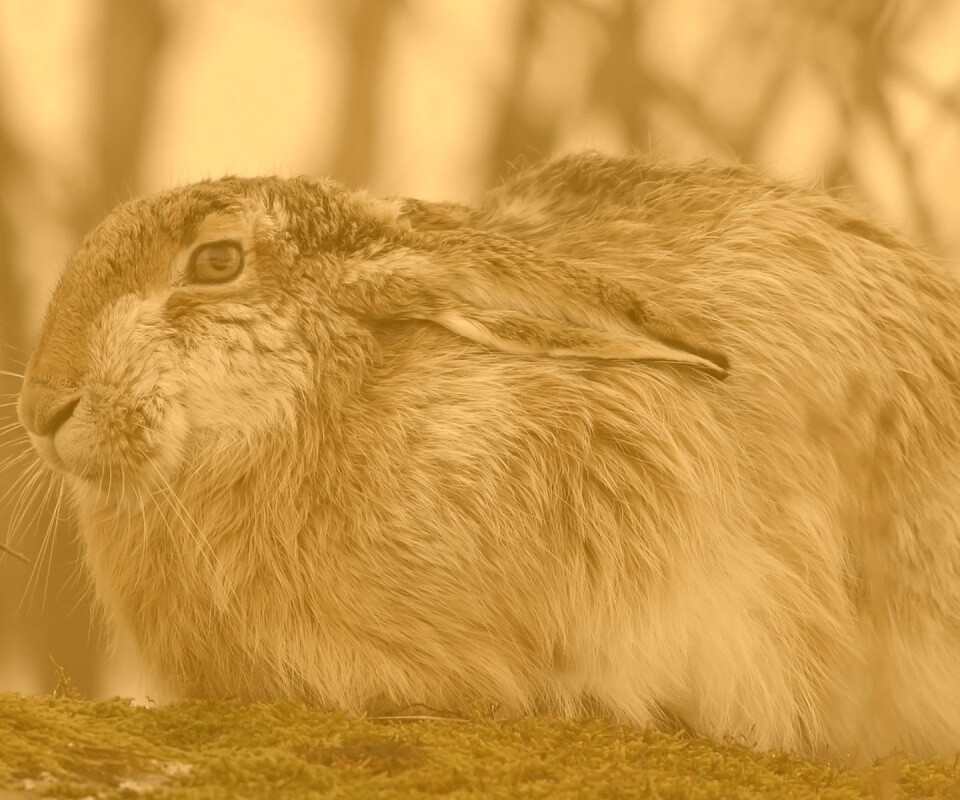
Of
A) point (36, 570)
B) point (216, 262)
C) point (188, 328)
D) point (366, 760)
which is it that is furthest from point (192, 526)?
point (36, 570)

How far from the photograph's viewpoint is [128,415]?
1496mm

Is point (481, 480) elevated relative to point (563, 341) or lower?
lower

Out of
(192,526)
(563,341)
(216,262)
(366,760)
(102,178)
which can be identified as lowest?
(366,760)

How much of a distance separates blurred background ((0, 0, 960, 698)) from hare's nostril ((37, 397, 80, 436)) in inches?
13.3

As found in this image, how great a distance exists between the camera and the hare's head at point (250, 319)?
150 cm

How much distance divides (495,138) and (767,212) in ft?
2.34

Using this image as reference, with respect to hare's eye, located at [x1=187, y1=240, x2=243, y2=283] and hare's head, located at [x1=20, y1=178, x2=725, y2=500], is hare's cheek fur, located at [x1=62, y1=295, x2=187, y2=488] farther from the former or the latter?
hare's eye, located at [x1=187, y1=240, x2=243, y2=283]

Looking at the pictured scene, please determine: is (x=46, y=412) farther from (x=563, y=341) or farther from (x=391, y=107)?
(x=391, y=107)

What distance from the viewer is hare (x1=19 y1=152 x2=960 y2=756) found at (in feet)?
Result: 4.85

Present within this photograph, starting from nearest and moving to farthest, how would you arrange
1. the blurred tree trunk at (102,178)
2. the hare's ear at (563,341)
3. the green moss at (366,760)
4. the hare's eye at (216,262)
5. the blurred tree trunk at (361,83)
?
the green moss at (366,760) < the hare's ear at (563,341) < the hare's eye at (216,262) < the blurred tree trunk at (102,178) < the blurred tree trunk at (361,83)

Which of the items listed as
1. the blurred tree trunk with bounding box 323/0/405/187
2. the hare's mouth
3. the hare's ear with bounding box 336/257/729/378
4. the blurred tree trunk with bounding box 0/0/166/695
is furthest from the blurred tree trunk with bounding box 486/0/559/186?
the hare's mouth

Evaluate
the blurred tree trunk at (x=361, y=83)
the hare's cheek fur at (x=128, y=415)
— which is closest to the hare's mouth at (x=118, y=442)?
the hare's cheek fur at (x=128, y=415)

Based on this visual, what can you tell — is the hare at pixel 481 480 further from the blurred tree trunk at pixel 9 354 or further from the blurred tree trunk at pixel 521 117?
the blurred tree trunk at pixel 521 117

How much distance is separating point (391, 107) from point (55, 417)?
104cm
